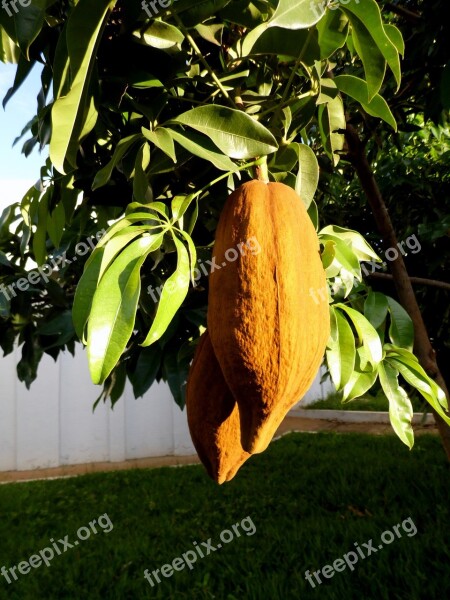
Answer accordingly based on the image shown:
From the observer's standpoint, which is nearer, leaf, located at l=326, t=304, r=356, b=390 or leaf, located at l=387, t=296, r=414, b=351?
leaf, located at l=326, t=304, r=356, b=390

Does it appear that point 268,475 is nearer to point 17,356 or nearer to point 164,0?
point 17,356

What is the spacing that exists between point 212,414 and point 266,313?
0.15 m

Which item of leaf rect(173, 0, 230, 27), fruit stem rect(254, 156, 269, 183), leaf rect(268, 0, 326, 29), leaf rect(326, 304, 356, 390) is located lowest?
leaf rect(326, 304, 356, 390)

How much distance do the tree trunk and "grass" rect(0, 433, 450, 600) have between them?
990 mm

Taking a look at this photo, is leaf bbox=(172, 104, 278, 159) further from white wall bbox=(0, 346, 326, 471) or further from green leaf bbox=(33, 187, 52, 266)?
white wall bbox=(0, 346, 326, 471)

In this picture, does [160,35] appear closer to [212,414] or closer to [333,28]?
[333,28]

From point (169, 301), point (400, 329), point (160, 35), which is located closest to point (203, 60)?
point (160, 35)

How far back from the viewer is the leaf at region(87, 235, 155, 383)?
39 cm

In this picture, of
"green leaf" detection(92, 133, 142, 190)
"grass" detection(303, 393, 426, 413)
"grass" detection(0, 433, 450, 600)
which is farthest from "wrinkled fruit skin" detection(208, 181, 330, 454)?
"grass" detection(303, 393, 426, 413)

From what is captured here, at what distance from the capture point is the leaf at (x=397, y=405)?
0.66 meters

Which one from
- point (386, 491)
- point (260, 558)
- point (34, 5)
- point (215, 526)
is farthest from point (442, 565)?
point (34, 5)

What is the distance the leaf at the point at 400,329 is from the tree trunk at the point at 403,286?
0.28 meters

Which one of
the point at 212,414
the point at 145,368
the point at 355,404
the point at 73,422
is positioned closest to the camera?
the point at 212,414

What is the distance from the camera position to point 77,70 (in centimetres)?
44
